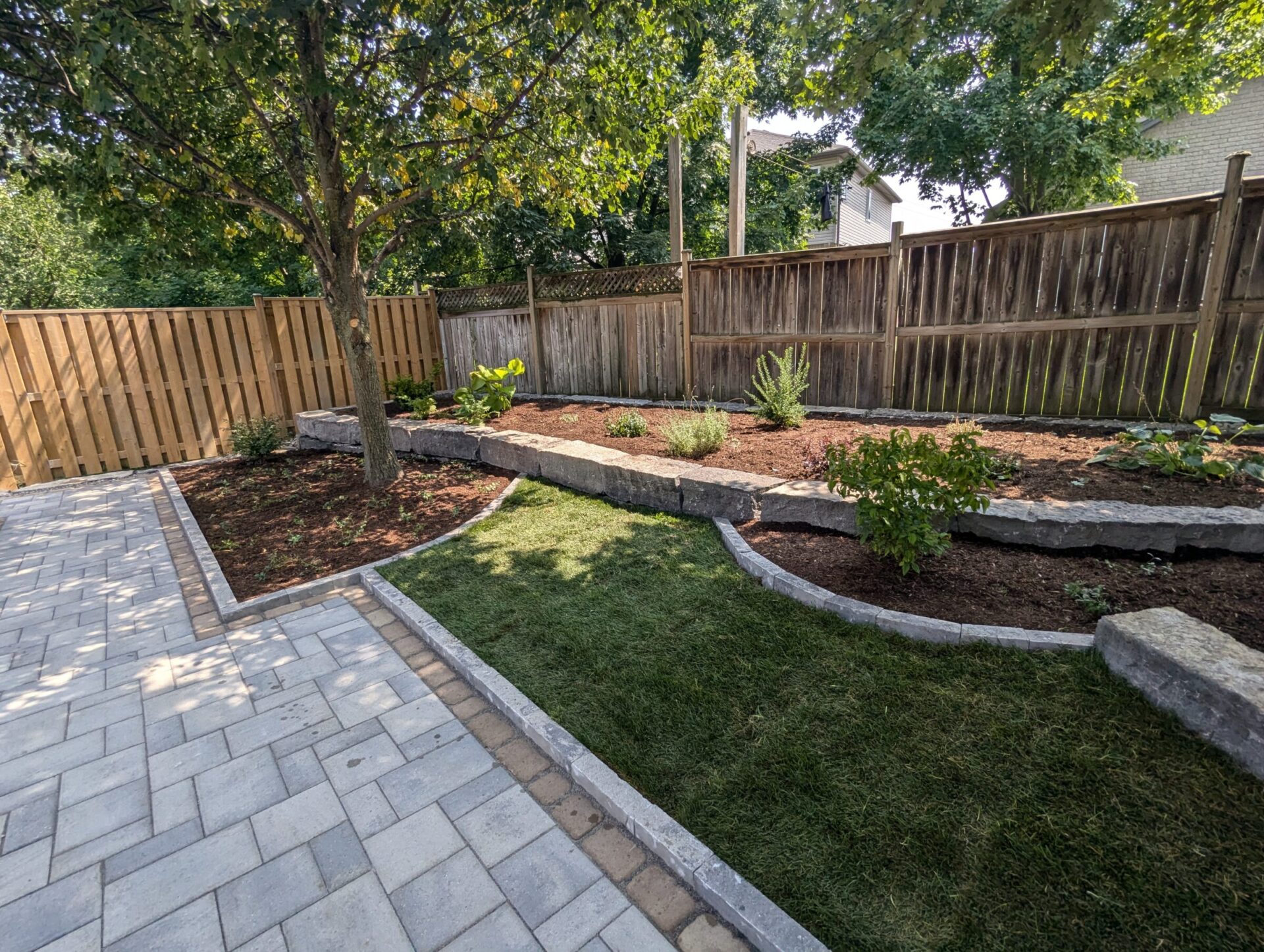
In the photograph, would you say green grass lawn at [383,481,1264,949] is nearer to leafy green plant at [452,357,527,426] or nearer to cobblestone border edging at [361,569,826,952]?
cobblestone border edging at [361,569,826,952]

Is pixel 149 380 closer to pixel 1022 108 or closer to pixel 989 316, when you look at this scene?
pixel 989 316

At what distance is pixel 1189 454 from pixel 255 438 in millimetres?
8780

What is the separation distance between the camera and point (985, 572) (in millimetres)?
2881

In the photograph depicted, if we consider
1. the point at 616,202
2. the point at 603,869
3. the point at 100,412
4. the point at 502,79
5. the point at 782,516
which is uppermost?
the point at 502,79

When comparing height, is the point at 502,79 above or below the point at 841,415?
above

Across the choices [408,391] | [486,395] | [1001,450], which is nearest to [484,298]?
→ [408,391]

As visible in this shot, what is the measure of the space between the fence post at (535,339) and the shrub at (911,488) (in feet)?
21.8

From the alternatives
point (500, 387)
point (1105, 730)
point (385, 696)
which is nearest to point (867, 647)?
point (1105, 730)

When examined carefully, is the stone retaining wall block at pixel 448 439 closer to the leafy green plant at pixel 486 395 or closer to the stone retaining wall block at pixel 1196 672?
the leafy green plant at pixel 486 395

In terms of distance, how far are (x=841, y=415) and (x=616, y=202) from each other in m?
3.53

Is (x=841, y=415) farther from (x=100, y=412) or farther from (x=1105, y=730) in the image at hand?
(x=100, y=412)

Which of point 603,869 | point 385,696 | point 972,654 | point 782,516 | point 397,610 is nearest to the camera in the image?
point 603,869

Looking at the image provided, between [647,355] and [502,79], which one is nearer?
[502,79]

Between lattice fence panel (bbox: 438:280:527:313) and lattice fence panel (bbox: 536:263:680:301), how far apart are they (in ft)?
1.43
